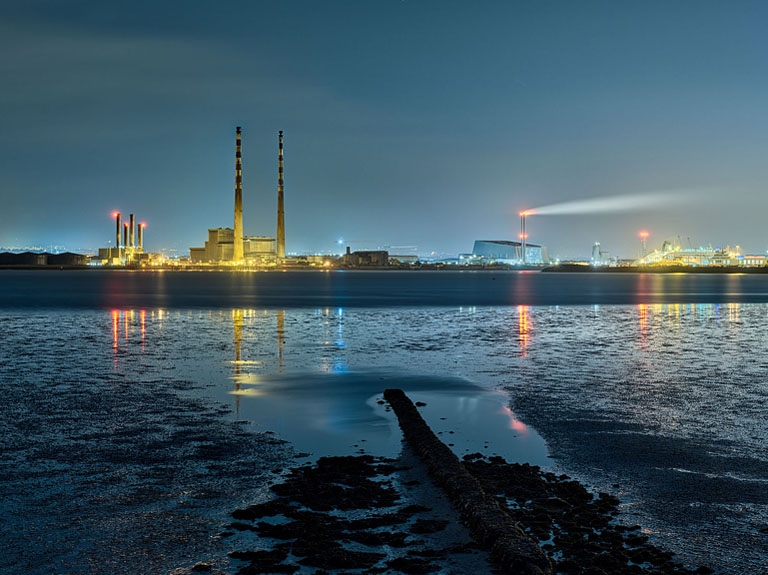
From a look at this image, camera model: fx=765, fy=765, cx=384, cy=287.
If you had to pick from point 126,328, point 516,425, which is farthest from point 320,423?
point 126,328

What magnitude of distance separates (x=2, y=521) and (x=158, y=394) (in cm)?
669

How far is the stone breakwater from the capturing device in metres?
5.62

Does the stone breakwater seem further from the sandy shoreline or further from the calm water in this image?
the calm water

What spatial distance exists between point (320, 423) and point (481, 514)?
16.3 ft

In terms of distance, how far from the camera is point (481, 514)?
21.4 feet

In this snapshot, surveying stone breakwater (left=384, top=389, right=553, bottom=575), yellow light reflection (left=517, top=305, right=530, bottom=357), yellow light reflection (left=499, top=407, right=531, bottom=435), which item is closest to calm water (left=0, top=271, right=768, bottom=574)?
yellow light reflection (left=499, top=407, right=531, bottom=435)

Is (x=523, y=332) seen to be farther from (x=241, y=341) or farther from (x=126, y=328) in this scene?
(x=126, y=328)

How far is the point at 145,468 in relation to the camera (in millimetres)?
8375

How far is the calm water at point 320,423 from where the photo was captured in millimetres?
6539

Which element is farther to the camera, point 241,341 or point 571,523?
point 241,341

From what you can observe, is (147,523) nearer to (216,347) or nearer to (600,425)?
(600,425)

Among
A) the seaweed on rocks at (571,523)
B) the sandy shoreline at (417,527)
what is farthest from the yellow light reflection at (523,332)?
the sandy shoreline at (417,527)

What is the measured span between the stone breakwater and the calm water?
3.14 ft

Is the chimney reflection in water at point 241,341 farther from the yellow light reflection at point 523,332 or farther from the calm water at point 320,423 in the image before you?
the yellow light reflection at point 523,332
